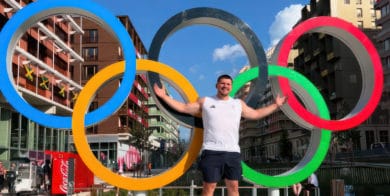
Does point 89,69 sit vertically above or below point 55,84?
above

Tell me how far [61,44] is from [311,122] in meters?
38.8

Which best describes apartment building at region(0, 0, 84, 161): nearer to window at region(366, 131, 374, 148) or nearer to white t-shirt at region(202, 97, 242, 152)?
white t-shirt at region(202, 97, 242, 152)

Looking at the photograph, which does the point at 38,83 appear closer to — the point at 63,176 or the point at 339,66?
the point at 63,176

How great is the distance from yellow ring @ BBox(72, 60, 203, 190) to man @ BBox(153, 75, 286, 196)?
1.16m

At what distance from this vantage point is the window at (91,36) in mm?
61969

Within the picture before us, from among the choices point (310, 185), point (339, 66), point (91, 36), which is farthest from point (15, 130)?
point (339, 66)

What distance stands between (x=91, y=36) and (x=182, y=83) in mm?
56745

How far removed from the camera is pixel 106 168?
7.28m

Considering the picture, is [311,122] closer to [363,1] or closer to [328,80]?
[328,80]

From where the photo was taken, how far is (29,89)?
114 feet

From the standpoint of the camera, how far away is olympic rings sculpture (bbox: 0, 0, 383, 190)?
728 cm

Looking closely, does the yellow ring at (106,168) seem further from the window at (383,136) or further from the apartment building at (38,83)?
the window at (383,136)

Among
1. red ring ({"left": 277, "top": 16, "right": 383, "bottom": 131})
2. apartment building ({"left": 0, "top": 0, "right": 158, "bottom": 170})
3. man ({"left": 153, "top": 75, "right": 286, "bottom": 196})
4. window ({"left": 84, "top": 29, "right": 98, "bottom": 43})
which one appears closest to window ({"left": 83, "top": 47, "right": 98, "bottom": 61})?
apartment building ({"left": 0, "top": 0, "right": 158, "bottom": 170})

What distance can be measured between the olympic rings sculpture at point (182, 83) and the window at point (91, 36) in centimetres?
5550
